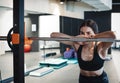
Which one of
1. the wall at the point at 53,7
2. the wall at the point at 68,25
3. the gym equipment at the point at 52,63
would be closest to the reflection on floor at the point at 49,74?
the gym equipment at the point at 52,63

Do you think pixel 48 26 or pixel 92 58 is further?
pixel 48 26

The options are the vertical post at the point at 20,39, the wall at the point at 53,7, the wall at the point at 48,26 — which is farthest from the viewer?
the wall at the point at 48,26

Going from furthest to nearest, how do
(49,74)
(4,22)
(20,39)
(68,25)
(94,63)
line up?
1. (68,25)
2. (49,74)
3. (4,22)
4. (94,63)
5. (20,39)

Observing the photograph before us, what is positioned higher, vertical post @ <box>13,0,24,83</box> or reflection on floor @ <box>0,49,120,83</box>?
vertical post @ <box>13,0,24,83</box>

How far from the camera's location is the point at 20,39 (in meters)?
1.47

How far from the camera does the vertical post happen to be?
56.4 inches

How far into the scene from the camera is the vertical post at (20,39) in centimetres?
143

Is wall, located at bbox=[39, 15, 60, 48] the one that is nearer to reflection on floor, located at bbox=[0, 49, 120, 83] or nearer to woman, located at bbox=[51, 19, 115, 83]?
reflection on floor, located at bbox=[0, 49, 120, 83]

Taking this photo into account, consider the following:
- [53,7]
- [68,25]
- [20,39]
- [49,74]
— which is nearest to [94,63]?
[20,39]

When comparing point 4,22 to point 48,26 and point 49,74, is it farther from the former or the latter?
point 48,26

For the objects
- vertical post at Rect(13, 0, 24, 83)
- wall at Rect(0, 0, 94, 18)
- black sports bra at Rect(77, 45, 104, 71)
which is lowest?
black sports bra at Rect(77, 45, 104, 71)

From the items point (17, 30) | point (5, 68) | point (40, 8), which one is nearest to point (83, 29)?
point (17, 30)

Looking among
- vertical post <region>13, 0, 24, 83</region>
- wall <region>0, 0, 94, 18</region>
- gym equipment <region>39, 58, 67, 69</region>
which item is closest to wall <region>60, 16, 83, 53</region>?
wall <region>0, 0, 94, 18</region>

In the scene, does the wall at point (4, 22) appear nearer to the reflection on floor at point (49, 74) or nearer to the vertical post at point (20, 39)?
the reflection on floor at point (49, 74)
